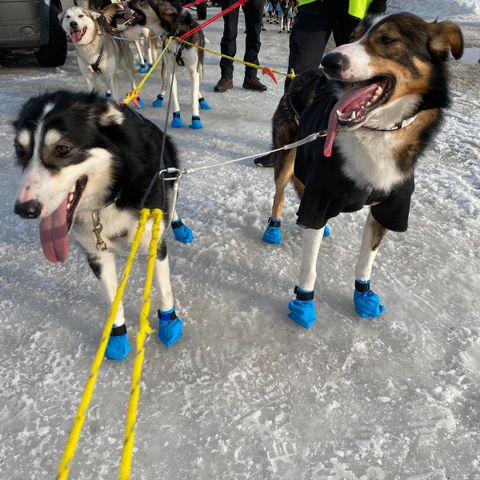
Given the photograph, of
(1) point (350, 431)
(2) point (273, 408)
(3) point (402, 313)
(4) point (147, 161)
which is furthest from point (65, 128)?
(3) point (402, 313)

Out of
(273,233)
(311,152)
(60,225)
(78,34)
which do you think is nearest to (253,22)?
(78,34)

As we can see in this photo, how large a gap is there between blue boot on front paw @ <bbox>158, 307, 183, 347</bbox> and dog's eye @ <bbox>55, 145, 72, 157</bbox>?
2.80 ft

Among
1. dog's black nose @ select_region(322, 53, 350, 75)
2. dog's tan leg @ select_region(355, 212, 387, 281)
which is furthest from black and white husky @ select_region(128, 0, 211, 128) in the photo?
dog's black nose @ select_region(322, 53, 350, 75)

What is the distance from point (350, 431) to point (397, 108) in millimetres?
1233

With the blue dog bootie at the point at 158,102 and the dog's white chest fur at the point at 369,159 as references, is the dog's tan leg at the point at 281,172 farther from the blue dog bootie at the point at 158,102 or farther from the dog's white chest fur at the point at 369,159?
the blue dog bootie at the point at 158,102

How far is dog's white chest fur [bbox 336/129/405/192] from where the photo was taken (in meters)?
1.48

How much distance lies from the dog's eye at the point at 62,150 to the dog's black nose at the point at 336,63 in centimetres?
96

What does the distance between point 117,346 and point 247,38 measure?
478cm

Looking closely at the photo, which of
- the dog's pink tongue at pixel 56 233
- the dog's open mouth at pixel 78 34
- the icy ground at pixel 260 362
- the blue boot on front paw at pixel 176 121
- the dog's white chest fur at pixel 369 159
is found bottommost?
the icy ground at pixel 260 362

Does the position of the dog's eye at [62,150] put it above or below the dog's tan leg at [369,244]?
above

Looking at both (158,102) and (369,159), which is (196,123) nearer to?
(158,102)

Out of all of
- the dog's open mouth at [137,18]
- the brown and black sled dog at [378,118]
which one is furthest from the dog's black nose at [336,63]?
the dog's open mouth at [137,18]

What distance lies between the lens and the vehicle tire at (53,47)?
609 cm

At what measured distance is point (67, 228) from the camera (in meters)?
1.32
